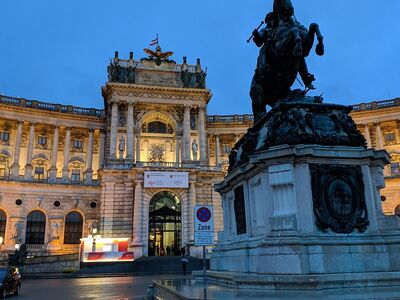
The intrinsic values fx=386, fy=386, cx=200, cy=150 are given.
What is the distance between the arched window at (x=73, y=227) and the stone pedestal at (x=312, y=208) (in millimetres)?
41373

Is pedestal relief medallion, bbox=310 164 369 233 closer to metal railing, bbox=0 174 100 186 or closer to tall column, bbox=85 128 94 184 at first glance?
metal railing, bbox=0 174 100 186

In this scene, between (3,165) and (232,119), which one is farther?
(232,119)

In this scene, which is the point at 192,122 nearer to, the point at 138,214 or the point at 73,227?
the point at 138,214

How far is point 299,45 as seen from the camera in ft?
38.4

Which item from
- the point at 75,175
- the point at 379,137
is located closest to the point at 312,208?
the point at 75,175

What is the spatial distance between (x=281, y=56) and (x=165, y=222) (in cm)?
3665

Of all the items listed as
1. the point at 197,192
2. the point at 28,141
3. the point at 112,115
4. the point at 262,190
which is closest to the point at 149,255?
the point at 197,192

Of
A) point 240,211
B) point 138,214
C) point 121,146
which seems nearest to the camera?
point 240,211

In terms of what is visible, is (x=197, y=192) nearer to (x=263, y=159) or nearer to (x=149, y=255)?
(x=149, y=255)

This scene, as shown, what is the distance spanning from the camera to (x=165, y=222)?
46281 mm

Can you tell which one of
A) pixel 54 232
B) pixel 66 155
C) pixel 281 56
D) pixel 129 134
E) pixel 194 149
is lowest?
pixel 54 232

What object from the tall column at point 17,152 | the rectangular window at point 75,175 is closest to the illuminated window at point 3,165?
the tall column at point 17,152

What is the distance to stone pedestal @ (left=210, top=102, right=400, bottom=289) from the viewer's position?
9.02 metres

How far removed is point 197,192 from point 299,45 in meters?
36.9
